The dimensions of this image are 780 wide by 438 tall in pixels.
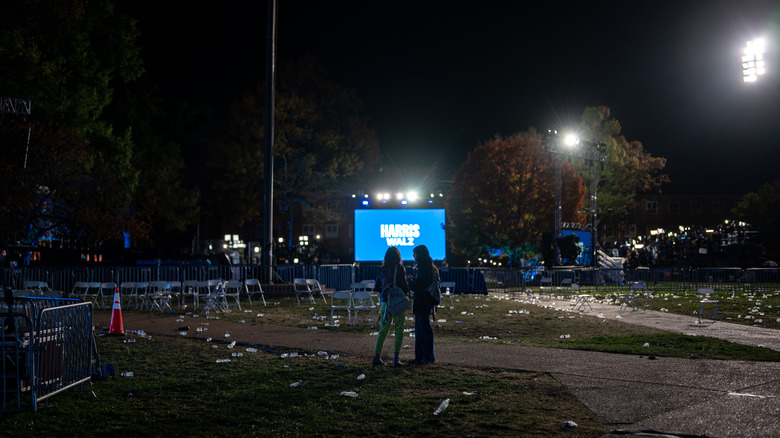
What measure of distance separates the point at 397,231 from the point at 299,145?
20.9 m

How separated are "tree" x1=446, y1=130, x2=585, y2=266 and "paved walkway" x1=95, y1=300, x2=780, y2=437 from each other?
102ft

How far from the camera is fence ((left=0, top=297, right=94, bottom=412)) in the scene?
645 cm

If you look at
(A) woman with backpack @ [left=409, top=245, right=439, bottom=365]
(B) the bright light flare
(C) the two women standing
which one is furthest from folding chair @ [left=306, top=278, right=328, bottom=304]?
(B) the bright light flare

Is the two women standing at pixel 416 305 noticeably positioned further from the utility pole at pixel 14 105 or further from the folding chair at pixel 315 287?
the utility pole at pixel 14 105

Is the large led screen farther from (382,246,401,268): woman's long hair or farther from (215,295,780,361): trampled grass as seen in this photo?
(382,246,401,268): woman's long hair

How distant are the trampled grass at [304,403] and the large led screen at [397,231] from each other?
60.3ft

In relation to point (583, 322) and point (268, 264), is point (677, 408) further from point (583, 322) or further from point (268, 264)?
point (268, 264)

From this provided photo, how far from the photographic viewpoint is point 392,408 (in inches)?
263

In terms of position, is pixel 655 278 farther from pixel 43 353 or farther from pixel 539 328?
pixel 43 353

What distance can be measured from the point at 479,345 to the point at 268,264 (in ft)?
46.1

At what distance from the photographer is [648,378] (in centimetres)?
815

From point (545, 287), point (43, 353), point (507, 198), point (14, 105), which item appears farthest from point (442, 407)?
point (507, 198)

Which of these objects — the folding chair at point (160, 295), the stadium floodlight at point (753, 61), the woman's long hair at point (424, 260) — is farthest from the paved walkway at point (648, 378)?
the stadium floodlight at point (753, 61)

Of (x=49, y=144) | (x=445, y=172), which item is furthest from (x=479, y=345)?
(x=445, y=172)
